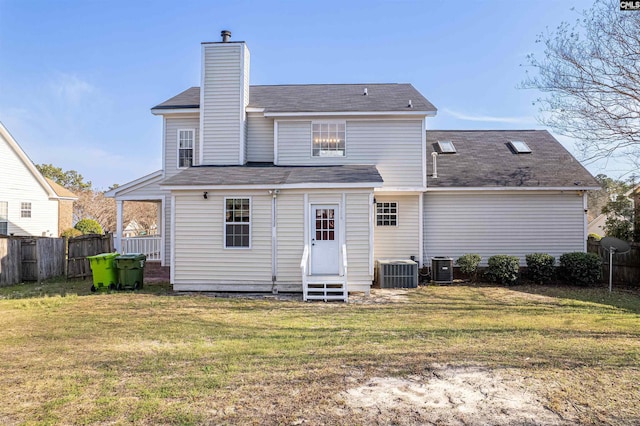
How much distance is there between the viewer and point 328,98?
13602mm

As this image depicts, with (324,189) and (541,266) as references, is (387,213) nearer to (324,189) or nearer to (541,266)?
(324,189)

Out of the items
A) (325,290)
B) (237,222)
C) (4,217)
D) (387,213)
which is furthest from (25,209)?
(387,213)

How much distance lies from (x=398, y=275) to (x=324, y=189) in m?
3.74

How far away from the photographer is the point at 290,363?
15.8ft

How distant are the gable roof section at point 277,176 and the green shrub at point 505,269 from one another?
5.00 metres

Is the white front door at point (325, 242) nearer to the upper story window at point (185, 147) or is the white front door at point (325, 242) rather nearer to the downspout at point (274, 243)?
the downspout at point (274, 243)

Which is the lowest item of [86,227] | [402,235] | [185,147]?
[402,235]

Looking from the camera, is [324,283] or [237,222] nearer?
[324,283]

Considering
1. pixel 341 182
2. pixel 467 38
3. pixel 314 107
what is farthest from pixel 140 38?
pixel 467 38

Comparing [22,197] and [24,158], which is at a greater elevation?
[24,158]

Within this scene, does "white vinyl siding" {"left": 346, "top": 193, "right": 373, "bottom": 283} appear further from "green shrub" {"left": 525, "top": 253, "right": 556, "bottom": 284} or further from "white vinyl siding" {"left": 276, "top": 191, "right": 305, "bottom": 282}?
"green shrub" {"left": 525, "top": 253, "right": 556, "bottom": 284}

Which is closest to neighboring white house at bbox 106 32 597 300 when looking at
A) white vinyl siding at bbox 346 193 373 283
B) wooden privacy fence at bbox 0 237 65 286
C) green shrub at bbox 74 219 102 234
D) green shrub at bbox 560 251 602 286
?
white vinyl siding at bbox 346 193 373 283

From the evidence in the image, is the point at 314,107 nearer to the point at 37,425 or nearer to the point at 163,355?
the point at 163,355

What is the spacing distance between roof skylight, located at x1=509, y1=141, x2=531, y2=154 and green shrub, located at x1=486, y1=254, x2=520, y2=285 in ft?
17.3
